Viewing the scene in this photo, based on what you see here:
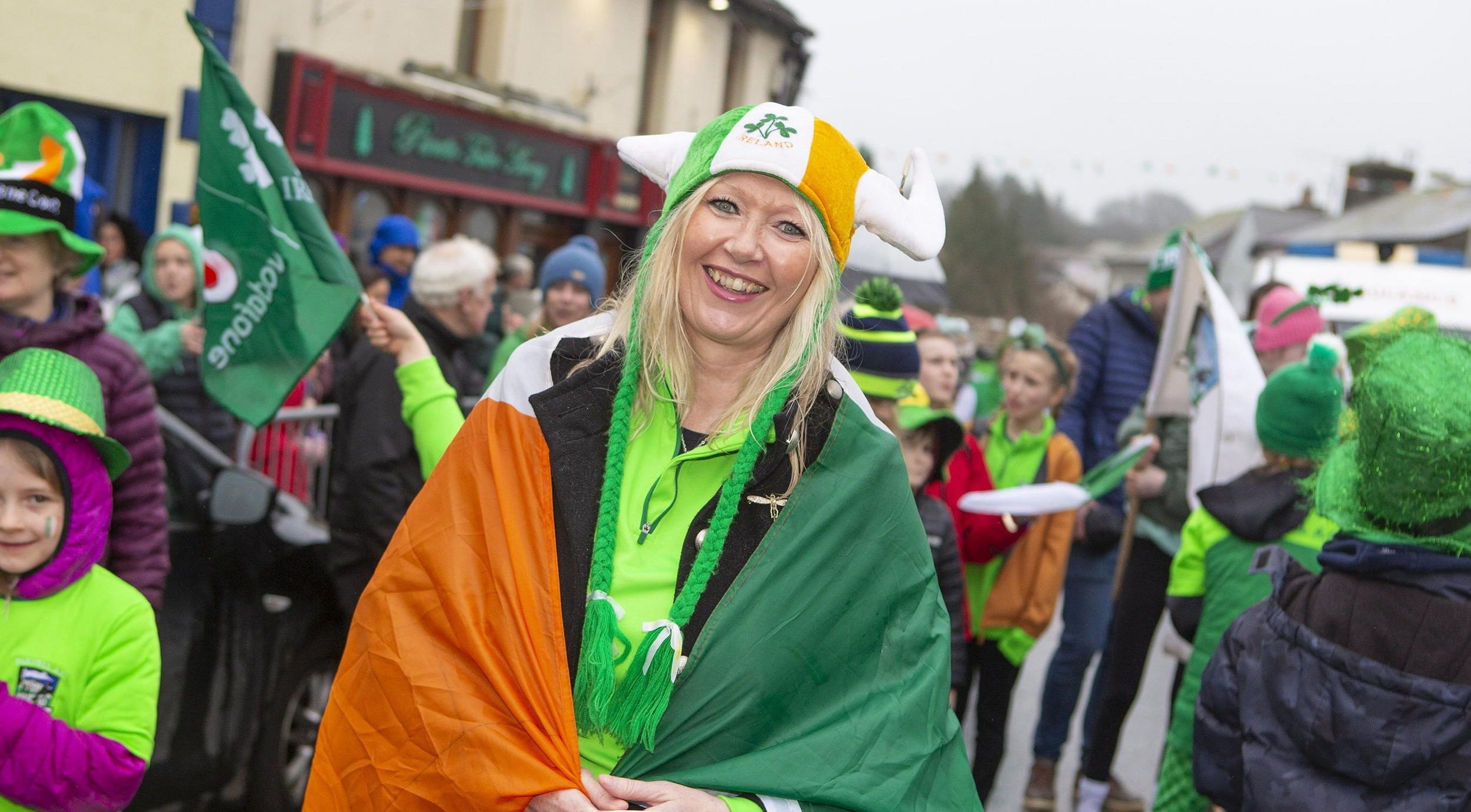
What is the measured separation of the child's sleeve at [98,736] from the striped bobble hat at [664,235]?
1.14m

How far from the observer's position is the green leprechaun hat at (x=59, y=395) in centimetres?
281

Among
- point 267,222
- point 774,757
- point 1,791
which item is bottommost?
point 1,791

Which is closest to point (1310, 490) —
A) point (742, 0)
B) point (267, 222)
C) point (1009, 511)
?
point (1009, 511)

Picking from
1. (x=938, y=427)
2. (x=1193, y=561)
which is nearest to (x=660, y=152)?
(x=938, y=427)

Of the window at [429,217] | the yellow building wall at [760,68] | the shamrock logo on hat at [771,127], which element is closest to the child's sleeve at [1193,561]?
the shamrock logo on hat at [771,127]

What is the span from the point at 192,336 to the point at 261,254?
1.81 m

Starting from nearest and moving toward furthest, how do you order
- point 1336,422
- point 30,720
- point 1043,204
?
point 30,720, point 1336,422, point 1043,204

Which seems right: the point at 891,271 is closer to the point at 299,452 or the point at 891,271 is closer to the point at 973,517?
the point at 973,517

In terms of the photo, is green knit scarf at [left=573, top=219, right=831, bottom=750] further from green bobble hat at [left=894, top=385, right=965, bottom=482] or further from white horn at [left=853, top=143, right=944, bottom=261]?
green bobble hat at [left=894, top=385, right=965, bottom=482]

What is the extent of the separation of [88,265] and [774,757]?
254 cm

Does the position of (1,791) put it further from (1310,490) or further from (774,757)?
(1310,490)

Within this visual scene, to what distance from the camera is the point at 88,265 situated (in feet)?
12.1

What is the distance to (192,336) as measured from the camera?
534 centimetres

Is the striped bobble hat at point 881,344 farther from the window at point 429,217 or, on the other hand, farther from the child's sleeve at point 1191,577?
the window at point 429,217
